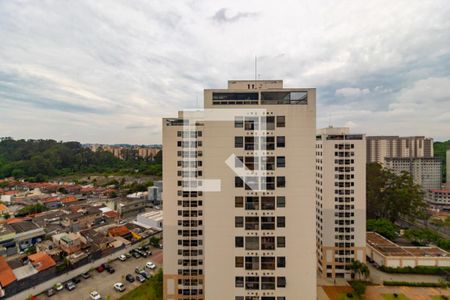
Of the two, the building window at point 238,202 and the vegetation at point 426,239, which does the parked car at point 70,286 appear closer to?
the building window at point 238,202

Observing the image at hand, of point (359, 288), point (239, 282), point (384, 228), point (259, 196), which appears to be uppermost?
point (259, 196)

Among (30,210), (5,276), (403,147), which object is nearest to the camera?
(5,276)

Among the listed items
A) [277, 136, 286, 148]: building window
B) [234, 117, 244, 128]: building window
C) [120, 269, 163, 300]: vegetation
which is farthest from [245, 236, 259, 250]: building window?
[120, 269, 163, 300]: vegetation

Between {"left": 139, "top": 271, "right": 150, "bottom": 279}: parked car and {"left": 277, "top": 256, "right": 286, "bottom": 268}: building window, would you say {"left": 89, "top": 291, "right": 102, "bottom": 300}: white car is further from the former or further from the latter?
{"left": 277, "top": 256, "right": 286, "bottom": 268}: building window

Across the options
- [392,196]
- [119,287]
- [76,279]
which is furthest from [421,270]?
[76,279]

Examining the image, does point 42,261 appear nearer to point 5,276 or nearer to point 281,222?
point 5,276

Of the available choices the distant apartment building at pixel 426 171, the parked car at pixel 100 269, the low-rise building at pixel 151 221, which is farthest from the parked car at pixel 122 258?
the distant apartment building at pixel 426 171

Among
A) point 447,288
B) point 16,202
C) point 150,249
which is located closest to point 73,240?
point 150,249
